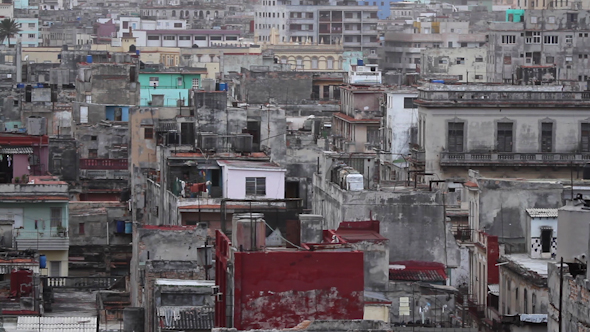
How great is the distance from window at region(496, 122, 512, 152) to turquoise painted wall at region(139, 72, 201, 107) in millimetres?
34268

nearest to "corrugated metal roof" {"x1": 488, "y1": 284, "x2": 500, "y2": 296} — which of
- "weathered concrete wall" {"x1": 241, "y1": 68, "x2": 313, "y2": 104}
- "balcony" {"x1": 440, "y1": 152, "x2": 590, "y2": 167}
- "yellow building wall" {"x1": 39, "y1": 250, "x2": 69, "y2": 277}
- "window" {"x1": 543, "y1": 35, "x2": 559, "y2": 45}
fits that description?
"yellow building wall" {"x1": 39, "y1": 250, "x2": 69, "y2": 277}

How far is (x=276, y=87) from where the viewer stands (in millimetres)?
129500

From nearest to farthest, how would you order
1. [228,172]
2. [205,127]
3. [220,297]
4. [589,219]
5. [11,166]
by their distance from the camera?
[220,297] → [589,219] → [228,172] → [11,166] → [205,127]

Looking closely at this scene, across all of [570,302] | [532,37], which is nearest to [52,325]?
[570,302]

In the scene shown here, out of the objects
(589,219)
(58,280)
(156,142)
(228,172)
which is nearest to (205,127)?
(156,142)

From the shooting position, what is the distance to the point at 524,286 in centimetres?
5519

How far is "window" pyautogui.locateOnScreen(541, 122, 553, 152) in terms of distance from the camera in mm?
82750

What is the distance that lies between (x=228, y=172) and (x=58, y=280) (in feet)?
28.1

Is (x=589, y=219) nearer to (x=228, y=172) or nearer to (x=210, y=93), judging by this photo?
(x=228, y=172)

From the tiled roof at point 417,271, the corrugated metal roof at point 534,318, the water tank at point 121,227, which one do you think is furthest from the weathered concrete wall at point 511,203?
the water tank at point 121,227

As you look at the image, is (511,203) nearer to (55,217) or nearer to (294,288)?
(55,217)

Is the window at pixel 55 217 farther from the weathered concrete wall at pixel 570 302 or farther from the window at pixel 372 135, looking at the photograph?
the window at pixel 372 135

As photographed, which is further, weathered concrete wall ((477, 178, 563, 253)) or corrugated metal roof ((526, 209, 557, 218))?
weathered concrete wall ((477, 178, 563, 253))

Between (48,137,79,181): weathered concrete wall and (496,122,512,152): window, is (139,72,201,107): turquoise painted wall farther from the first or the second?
(496,122,512,152): window
